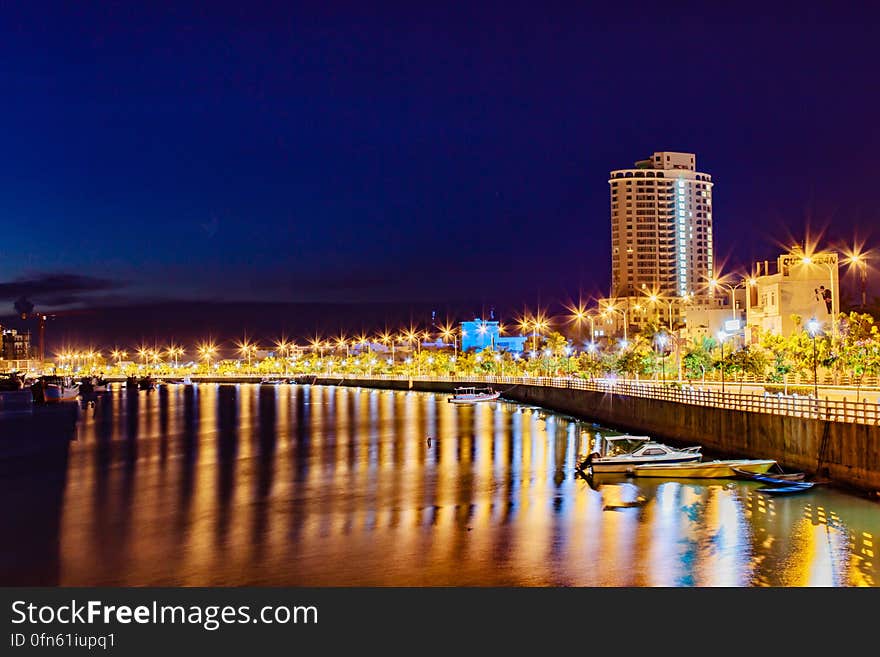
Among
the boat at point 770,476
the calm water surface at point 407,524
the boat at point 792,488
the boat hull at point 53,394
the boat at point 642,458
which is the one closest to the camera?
the calm water surface at point 407,524

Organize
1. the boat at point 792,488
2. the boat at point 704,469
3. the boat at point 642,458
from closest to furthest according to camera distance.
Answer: the boat at point 792,488 < the boat at point 704,469 < the boat at point 642,458

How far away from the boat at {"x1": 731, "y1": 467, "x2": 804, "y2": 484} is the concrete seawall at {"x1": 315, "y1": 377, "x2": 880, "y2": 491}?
1119 mm

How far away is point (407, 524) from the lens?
30125 mm

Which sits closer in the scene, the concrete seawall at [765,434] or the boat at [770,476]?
the concrete seawall at [765,434]

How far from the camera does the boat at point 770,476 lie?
33000mm

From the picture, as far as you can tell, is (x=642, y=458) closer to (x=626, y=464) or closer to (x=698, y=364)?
(x=626, y=464)

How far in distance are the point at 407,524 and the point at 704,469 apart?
14.5 m

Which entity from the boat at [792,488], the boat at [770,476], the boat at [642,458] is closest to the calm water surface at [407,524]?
the boat at [770,476]

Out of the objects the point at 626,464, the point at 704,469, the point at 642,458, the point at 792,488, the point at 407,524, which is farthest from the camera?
the point at 626,464

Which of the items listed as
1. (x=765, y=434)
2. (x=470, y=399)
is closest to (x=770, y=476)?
(x=765, y=434)

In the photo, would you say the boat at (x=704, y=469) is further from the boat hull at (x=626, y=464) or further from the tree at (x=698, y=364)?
the tree at (x=698, y=364)

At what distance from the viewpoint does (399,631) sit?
676 inches

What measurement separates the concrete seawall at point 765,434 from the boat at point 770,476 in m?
1.12

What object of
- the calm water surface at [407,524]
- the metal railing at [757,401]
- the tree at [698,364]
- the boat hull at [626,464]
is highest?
the tree at [698,364]
